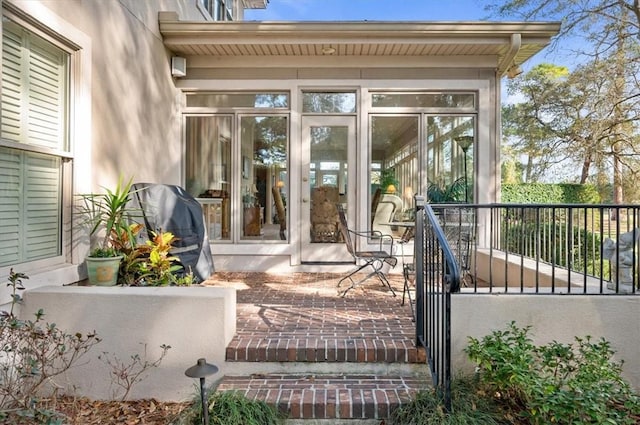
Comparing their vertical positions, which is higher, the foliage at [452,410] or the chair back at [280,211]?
the chair back at [280,211]

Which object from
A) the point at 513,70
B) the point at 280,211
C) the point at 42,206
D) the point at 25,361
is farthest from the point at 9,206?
the point at 513,70

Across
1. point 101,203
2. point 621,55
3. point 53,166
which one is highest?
point 621,55

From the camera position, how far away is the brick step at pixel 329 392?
2256mm

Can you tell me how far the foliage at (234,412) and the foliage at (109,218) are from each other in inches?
64.7

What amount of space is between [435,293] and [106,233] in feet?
8.73

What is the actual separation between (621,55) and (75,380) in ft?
39.7

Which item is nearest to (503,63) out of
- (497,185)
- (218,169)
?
(497,185)

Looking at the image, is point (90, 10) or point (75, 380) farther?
point (90, 10)

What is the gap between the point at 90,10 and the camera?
338cm

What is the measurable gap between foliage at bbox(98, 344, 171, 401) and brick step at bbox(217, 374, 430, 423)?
1.63 ft

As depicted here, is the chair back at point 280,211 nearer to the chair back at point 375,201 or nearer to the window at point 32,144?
the chair back at point 375,201

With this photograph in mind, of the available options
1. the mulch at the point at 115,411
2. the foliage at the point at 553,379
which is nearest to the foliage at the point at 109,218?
the mulch at the point at 115,411

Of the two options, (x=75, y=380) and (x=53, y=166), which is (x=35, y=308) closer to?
(x=75, y=380)

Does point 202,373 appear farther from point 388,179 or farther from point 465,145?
point 465,145
